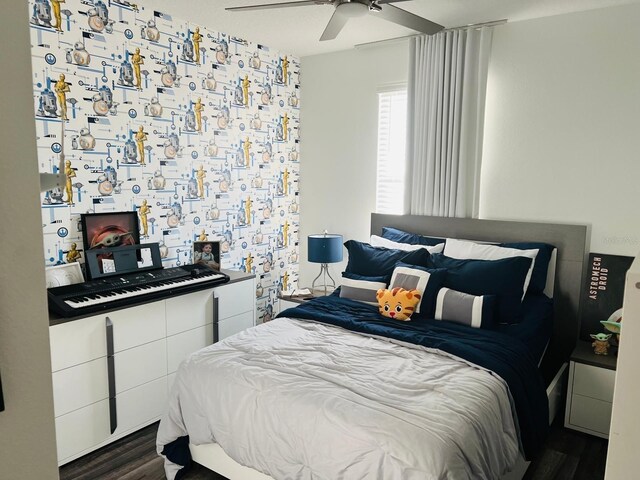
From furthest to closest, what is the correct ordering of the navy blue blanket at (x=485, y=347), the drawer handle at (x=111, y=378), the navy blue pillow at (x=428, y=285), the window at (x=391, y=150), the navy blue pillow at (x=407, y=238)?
1. the window at (x=391, y=150)
2. the navy blue pillow at (x=407, y=238)
3. the navy blue pillow at (x=428, y=285)
4. the drawer handle at (x=111, y=378)
5. the navy blue blanket at (x=485, y=347)

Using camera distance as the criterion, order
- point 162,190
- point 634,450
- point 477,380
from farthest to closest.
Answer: point 162,190 < point 477,380 < point 634,450

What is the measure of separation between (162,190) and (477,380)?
8.17 feet

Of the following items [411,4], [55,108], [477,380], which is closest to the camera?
[477,380]

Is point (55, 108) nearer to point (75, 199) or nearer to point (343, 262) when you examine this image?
point (75, 199)

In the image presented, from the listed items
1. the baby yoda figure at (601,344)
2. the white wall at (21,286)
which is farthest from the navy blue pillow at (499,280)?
the white wall at (21,286)

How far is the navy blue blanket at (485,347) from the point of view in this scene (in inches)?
92.4

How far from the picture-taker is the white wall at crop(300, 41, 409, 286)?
421 cm

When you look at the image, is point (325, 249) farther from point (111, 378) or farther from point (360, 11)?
point (360, 11)

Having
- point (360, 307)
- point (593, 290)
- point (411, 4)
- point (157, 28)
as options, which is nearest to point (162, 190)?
A: point (157, 28)

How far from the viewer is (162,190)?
3.56 m

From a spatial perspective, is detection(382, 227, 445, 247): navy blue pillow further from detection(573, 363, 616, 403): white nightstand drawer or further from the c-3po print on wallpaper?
detection(573, 363, 616, 403): white nightstand drawer

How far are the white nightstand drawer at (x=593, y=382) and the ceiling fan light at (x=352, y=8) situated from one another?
2.40 metres

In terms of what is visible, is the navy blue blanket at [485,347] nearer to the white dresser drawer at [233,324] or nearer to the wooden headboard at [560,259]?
the white dresser drawer at [233,324]

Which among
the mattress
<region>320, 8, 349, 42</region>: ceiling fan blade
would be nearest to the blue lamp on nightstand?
the mattress
